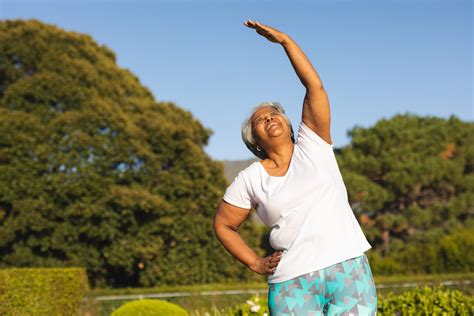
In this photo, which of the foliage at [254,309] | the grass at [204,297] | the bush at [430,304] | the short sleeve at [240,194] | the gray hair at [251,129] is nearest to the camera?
the short sleeve at [240,194]

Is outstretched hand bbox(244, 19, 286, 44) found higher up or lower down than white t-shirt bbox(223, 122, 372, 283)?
higher up

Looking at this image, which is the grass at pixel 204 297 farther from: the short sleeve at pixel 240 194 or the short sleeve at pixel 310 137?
the short sleeve at pixel 310 137

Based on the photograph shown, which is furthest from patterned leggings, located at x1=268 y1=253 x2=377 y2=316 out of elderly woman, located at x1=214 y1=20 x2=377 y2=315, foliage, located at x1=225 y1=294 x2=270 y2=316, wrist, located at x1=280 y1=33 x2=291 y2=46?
→ foliage, located at x1=225 y1=294 x2=270 y2=316

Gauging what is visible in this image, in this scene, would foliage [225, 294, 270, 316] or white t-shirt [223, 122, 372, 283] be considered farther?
foliage [225, 294, 270, 316]

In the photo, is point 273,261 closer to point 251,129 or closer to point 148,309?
point 251,129

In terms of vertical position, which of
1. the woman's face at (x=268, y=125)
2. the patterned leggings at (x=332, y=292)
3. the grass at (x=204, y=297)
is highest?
the woman's face at (x=268, y=125)

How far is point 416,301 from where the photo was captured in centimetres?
728

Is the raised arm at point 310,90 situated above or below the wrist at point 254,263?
above

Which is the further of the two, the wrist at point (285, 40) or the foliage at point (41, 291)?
the foliage at point (41, 291)

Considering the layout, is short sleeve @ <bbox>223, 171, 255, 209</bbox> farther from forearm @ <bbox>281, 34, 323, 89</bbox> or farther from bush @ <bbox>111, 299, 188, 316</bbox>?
bush @ <bbox>111, 299, 188, 316</bbox>

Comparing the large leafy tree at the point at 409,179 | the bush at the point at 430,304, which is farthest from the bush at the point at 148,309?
the large leafy tree at the point at 409,179

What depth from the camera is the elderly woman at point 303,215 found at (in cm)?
299

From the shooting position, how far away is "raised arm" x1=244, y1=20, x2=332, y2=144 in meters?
3.19

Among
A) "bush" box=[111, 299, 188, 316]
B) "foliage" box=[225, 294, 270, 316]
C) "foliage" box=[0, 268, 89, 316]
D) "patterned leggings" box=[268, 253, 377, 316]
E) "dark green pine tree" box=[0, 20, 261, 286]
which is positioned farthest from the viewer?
"dark green pine tree" box=[0, 20, 261, 286]
